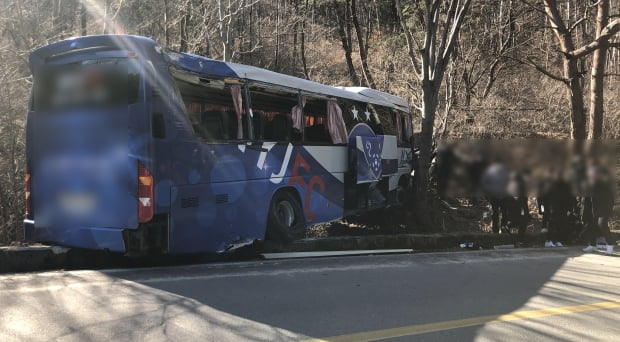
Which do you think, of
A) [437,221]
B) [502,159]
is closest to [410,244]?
[502,159]

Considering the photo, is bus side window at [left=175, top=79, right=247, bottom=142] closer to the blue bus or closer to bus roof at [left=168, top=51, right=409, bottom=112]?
the blue bus

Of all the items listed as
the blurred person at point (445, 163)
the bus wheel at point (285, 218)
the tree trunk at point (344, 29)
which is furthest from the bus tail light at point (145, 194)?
the tree trunk at point (344, 29)

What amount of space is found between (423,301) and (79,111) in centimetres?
485

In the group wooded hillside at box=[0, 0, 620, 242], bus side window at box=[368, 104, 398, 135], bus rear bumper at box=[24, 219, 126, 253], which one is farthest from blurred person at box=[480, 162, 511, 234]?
bus rear bumper at box=[24, 219, 126, 253]

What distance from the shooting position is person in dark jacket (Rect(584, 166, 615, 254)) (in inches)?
385

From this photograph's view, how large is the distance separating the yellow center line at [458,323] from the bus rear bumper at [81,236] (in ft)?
9.58

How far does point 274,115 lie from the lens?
7.82 m

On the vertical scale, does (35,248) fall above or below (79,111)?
below

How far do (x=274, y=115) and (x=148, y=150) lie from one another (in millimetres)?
2599

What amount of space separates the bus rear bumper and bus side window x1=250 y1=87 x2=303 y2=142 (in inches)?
101

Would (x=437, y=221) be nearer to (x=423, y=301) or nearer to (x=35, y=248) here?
Answer: (x=423, y=301)

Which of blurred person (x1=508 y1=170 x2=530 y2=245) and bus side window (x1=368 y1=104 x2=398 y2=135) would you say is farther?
bus side window (x1=368 y1=104 x2=398 y2=135)

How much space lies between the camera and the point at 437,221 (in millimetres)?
13633

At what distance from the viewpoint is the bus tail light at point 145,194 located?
5699mm
